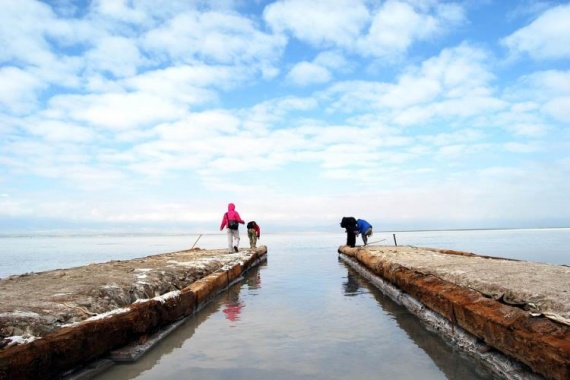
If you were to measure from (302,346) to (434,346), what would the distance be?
172cm

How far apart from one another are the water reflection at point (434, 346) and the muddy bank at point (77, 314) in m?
3.58

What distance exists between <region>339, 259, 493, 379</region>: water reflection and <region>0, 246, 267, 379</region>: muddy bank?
11.7 ft

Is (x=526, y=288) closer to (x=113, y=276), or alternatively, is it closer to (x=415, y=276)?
(x=415, y=276)

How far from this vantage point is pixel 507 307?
426cm

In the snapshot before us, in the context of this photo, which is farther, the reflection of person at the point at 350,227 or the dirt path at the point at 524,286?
the reflection of person at the point at 350,227

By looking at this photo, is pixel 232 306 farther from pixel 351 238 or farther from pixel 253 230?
pixel 351 238

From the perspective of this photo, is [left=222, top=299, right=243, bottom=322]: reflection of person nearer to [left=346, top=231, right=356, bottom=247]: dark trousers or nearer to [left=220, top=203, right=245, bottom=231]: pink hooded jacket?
[left=220, top=203, right=245, bottom=231]: pink hooded jacket

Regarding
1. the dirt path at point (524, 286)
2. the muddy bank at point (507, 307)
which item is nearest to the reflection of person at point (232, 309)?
the muddy bank at point (507, 307)

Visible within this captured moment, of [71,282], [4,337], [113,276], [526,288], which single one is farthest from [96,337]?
[526,288]

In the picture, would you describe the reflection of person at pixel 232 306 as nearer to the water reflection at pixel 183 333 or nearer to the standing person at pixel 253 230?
the water reflection at pixel 183 333

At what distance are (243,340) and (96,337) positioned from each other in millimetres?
1904

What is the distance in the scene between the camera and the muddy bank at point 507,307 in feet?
11.0

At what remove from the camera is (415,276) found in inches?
301

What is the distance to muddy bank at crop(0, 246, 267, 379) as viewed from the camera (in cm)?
354
